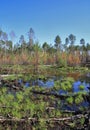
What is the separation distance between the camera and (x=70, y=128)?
5.91 meters

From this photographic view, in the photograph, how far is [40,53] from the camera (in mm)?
47844

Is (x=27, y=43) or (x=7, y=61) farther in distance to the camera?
(x=27, y=43)

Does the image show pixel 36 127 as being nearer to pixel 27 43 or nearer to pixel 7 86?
pixel 7 86

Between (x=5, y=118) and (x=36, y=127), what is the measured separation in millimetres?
750

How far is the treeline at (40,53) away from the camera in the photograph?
44.5 m

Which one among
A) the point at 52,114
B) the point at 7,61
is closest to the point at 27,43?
the point at 7,61

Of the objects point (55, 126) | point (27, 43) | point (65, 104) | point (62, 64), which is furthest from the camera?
point (27, 43)

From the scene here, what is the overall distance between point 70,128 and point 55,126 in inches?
14.3

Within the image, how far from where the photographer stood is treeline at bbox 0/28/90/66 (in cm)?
4454

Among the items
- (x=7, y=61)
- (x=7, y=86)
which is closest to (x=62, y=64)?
(x=7, y=61)

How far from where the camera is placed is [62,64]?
42812mm

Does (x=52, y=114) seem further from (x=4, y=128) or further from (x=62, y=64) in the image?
(x=62, y=64)

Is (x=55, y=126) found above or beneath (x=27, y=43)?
beneath

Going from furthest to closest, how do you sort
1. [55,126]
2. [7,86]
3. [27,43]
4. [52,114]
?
[27,43], [7,86], [52,114], [55,126]
